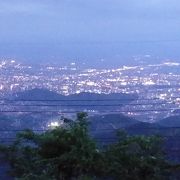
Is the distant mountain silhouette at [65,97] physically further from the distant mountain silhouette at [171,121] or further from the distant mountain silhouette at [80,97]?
the distant mountain silhouette at [171,121]

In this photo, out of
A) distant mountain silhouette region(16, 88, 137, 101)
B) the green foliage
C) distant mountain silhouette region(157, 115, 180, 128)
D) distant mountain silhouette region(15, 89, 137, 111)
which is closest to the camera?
the green foliage

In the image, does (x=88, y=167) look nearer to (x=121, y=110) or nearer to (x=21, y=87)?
(x=121, y=110)

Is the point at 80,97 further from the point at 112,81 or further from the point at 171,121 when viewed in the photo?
the point at 112,81

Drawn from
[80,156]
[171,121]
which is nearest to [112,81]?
[171,121]

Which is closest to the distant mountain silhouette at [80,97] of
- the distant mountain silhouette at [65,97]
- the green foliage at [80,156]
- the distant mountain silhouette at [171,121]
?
the distant mountain silhouette at [65,97]

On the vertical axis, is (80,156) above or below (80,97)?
below

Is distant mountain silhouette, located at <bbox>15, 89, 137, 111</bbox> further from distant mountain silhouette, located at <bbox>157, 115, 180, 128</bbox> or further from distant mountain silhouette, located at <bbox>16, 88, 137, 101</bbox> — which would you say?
distant mountain silhouette, located at <bbox>157, 115, 180, 128</bbox>

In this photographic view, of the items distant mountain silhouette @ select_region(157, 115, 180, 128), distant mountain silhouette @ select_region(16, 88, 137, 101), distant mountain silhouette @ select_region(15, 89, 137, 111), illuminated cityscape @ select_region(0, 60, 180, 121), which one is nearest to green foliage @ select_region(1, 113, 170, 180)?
illuminated cityscape @ select_region(0, 60, 180, 121)

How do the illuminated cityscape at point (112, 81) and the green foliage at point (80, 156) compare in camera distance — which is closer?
the green foliage at point (80, 156)
